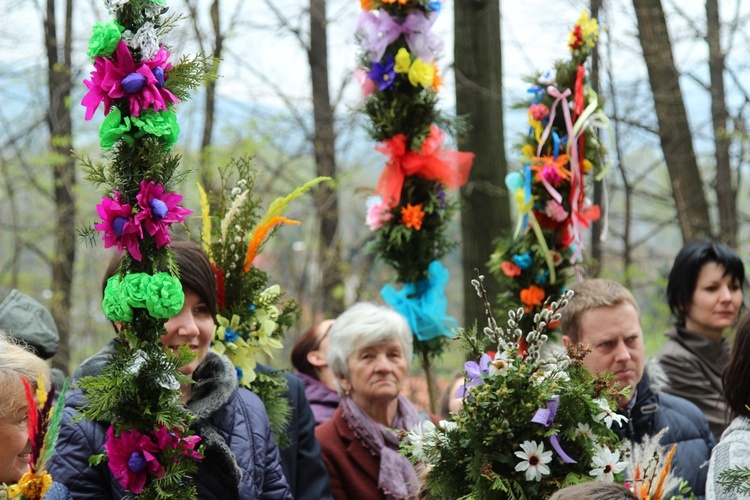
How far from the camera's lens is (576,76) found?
548 cm

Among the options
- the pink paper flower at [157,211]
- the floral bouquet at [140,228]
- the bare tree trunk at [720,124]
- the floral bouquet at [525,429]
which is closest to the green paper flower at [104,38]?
the floral bouquet at [140,228]

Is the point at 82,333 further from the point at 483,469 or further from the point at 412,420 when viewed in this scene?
the point at 483,469

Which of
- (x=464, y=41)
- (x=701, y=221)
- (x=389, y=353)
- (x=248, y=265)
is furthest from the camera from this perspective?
(x=701, y=221)

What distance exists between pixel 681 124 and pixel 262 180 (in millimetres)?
6717

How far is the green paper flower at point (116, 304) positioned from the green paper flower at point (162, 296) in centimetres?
7

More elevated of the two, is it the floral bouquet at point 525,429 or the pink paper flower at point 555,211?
the pink paper flower at point 555,211

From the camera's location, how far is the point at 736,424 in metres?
3.32

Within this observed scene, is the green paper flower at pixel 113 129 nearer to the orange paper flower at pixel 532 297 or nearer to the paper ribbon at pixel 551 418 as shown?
the paper ribbon at pixel 551 418

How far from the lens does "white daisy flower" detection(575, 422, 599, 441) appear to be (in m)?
3.15

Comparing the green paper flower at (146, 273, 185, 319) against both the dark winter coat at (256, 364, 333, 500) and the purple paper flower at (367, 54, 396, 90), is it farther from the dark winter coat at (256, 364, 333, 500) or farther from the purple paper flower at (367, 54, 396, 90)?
the purple paper flower at (367, 54, 396, 90)

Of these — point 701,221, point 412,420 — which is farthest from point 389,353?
point 701,221

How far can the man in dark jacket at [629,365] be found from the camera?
13.9 feet

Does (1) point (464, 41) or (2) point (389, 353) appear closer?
(2) point (389, 353)

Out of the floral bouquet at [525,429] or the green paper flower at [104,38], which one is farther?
the floral bouquet at [525,429]
